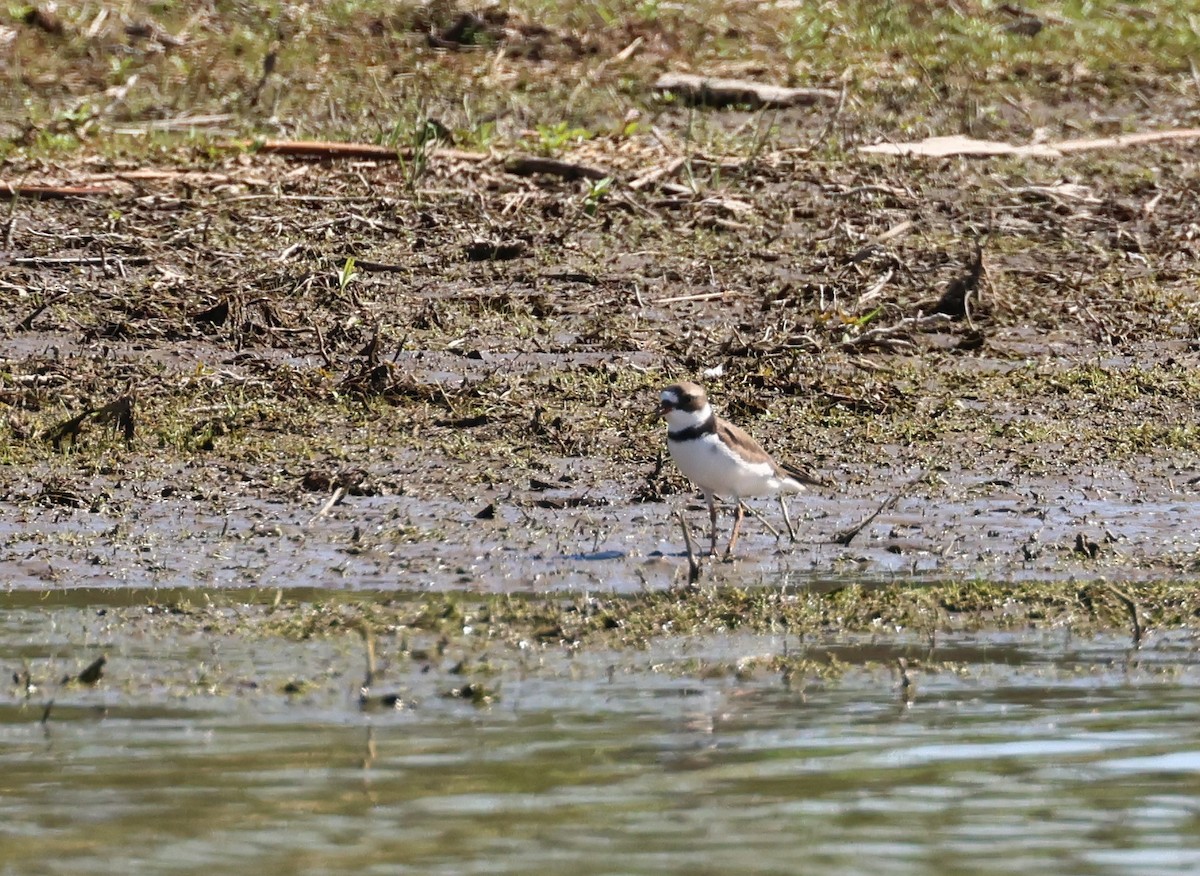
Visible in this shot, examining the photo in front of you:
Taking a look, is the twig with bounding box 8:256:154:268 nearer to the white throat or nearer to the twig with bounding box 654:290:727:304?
the twig with bounding box 654:290:727:304

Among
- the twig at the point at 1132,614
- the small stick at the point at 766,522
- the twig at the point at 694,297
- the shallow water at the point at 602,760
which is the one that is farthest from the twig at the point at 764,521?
the twig at the point at 694,297

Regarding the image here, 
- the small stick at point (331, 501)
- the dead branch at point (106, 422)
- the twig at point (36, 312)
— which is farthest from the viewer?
the twig at point (36, 312)

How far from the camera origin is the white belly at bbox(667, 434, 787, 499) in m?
8.05

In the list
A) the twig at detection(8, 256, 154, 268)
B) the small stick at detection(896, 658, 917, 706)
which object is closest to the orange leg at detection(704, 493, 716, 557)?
the small stick at detection(896, 658, 917, 706)

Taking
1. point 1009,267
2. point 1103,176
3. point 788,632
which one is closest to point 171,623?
point 788,632

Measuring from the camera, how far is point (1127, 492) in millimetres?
9062

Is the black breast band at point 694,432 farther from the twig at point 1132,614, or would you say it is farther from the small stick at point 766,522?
the twig at point 1132,614

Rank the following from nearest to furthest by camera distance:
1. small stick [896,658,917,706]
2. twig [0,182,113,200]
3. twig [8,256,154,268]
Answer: small stick [896,658,917,706] → twig [8,256,154,268] → twig [0,182,113,200]

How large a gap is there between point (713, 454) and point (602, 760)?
239 centimetres

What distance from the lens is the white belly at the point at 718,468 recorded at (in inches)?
317

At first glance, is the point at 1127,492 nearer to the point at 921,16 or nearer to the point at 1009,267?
the point at 1009,267

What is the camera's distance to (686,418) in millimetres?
8195

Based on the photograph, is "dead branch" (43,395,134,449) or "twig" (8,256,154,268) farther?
"twig" (8,256,154,268)

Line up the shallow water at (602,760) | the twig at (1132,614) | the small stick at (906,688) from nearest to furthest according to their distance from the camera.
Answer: the shallow water at (602,760) → the small stick at (906,688) → the twig at (1132,614)
